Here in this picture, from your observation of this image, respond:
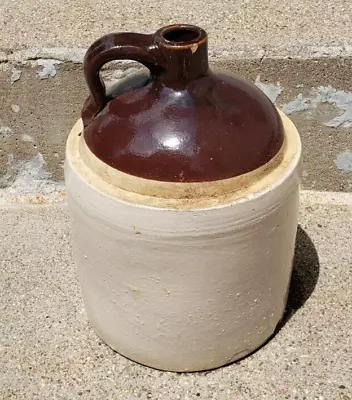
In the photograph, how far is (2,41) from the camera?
205 centimetres

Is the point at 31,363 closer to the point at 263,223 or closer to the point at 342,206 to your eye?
the point at 263,223

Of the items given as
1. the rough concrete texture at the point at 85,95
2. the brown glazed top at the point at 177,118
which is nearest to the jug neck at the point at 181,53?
the brown glazed top at the point at 177,118

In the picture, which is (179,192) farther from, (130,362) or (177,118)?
(130,362)

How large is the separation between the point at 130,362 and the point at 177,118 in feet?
1.98

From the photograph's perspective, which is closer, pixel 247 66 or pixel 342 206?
pixel 247 66

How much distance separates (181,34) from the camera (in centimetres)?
138

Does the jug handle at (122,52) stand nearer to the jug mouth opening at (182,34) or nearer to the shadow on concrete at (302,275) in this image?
the jug mouth opening at (182,34)

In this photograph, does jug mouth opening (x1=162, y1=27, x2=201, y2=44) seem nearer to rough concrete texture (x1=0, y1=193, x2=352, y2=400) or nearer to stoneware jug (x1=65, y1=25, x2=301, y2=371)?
stoneware jug (x1=65, y1=25, x2=301, y2=371)

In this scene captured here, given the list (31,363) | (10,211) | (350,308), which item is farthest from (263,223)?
(10,211)

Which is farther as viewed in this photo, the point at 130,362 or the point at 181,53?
the point at 130,362

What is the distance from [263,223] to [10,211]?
101cm

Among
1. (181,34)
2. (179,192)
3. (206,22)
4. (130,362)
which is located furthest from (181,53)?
(206,22)

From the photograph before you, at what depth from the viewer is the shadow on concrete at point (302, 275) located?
5.74 feet

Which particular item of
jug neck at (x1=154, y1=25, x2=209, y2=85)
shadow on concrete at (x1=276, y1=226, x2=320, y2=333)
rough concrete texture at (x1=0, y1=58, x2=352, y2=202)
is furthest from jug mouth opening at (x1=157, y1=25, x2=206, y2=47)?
shadow on concrete at (x1=276, y1=226, x2=320, y2=333)
